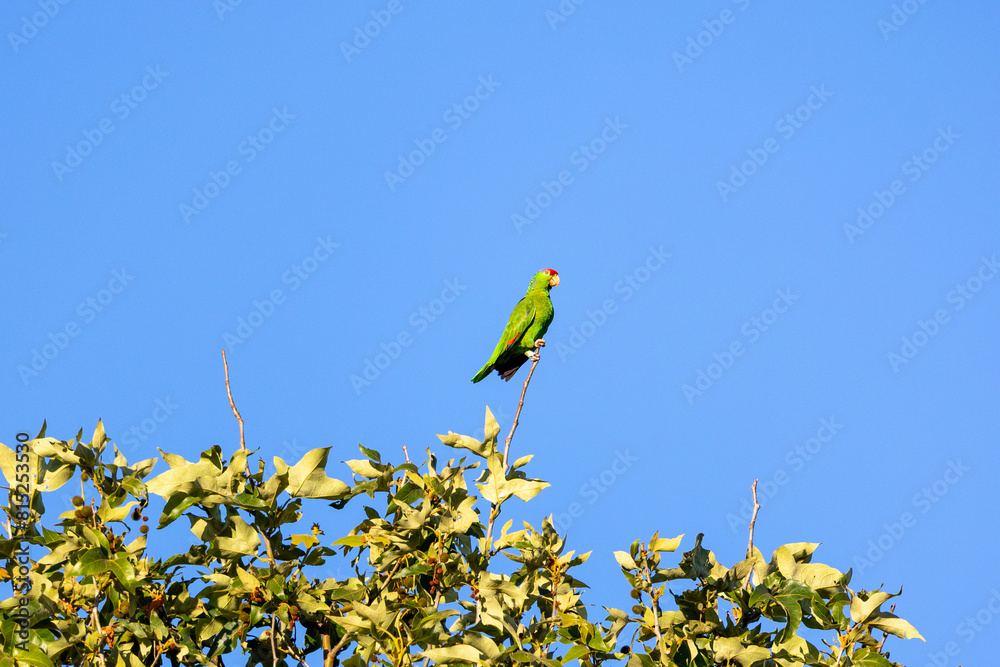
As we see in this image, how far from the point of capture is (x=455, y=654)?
271 cm

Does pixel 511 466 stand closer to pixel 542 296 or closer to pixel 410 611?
pixel 410 611

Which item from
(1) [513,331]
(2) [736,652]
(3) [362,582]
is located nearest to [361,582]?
(3) [362,582]

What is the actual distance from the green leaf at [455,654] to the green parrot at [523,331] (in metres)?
5.22

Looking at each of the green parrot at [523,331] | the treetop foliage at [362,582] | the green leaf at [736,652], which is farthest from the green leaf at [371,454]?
the green parrot at [523,331]

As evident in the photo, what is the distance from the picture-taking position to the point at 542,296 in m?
8.52

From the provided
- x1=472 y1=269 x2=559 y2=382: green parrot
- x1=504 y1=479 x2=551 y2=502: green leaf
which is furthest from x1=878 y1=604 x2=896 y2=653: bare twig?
x1=472 y1=269 x2=559 y2=382: green parrot

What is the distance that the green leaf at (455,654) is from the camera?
8.86ft

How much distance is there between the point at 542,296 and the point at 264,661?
5.68m

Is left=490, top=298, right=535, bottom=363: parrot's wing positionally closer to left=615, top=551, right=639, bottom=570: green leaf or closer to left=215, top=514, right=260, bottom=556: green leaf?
left=615, top=551, right=639, bottom=570: green leaf

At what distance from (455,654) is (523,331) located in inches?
219

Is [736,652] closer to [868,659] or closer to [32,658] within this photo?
[868,659]

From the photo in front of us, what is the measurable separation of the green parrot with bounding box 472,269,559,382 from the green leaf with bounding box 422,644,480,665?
522 centimetres

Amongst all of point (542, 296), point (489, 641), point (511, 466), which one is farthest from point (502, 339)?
point (489, 641)

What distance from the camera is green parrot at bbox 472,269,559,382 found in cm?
816
